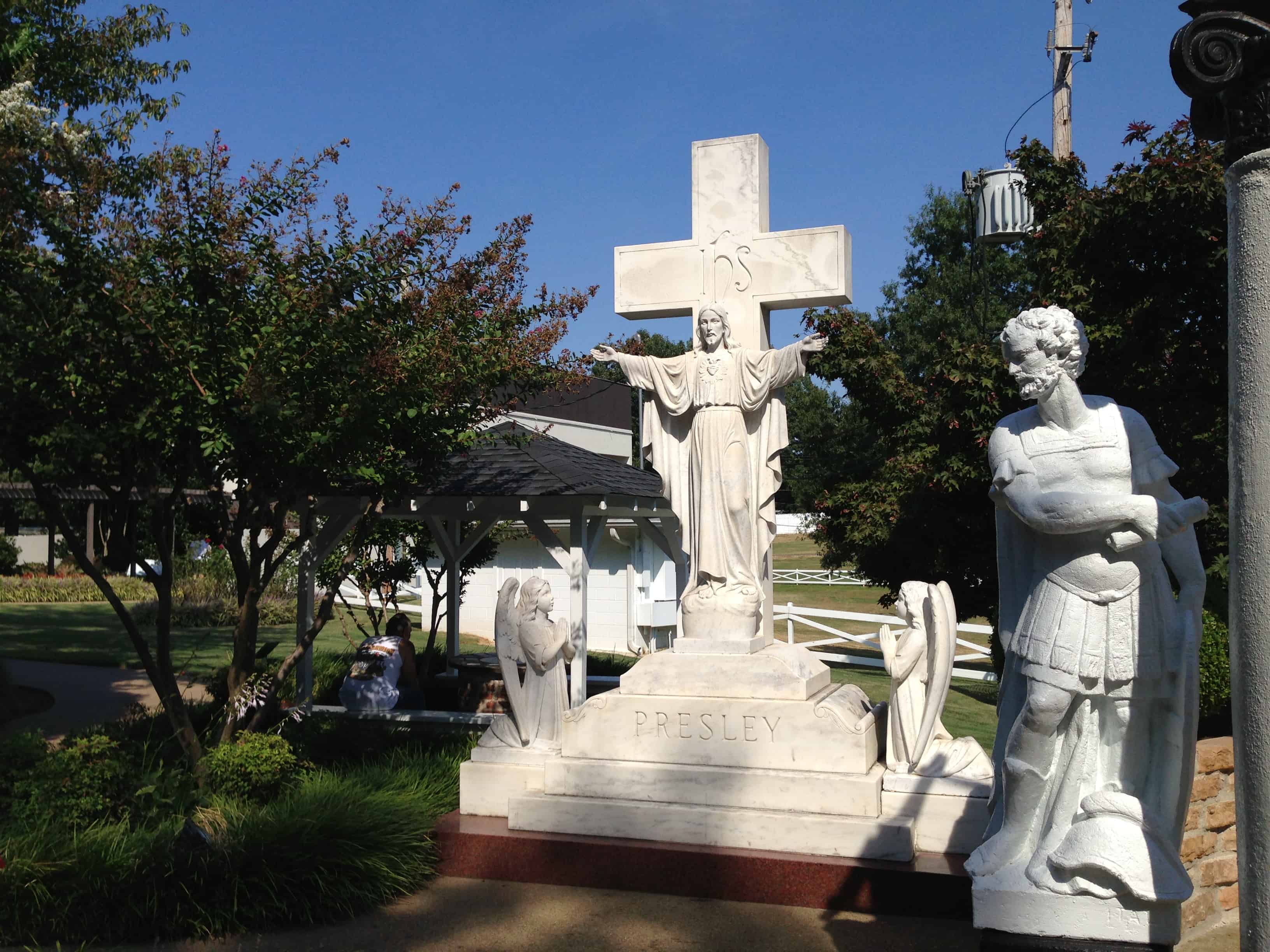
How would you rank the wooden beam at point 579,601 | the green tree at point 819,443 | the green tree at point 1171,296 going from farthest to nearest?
1. the green tree at point 819,443
2. the wooden beam at point 579,601
3. the green tree at point 1171,296

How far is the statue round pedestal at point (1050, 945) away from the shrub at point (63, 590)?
26.4 metres

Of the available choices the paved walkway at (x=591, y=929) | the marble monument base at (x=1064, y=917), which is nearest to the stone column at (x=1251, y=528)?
the marble monument base at (x=1064, y=917)

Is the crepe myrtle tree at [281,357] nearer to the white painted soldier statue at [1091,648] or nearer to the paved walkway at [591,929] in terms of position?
the paved walkway at [591,929]

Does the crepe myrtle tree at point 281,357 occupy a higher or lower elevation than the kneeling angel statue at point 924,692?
higher

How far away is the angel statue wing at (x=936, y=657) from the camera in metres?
6.22

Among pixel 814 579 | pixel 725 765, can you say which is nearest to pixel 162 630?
pixel 725 765

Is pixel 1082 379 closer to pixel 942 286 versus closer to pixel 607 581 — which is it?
pixel 607 581

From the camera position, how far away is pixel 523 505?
1224cm

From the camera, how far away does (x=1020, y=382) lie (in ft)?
13.5

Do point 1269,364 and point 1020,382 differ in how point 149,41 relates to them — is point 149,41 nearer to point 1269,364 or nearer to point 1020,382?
point 1020,382

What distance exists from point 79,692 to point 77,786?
8.45 metres

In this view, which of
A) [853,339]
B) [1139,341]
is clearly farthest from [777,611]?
[1139,341]

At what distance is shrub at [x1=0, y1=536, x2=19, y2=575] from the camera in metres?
32.3

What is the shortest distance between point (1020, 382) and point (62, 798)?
624cm
